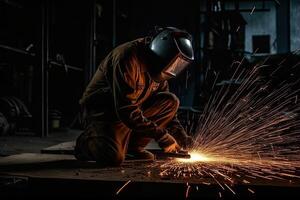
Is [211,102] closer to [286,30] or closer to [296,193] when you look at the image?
[296,193]

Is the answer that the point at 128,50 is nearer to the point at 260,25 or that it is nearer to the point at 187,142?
the point at 187,142

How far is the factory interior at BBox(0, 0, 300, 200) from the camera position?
2.40 metres

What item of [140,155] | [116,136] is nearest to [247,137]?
[140,155]

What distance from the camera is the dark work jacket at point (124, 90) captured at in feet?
9.04

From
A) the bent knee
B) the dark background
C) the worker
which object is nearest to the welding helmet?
the worker

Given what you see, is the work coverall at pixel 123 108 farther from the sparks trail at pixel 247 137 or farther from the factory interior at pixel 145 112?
the sparks trail at pixel 247 137

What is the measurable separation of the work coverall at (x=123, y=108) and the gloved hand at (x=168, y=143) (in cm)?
3

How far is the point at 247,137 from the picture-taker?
4914mm

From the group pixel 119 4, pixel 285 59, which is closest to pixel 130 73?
pixel 285 59

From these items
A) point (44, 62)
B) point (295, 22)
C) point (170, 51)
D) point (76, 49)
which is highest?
point (295, 22)

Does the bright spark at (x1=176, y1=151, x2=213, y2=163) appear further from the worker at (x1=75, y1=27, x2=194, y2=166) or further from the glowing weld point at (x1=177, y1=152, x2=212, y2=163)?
the worker at (x1=75, y1=27, x2=194, y2=166)

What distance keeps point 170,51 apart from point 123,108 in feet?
1.52

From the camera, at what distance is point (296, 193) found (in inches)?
86.2

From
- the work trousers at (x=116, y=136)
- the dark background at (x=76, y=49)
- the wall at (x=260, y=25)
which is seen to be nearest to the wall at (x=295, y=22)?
the wall at (x=260, y=25)
